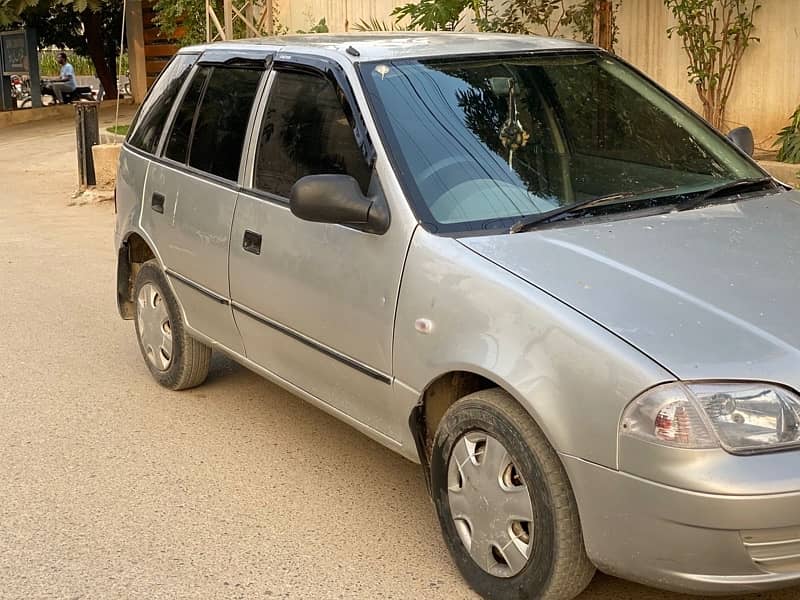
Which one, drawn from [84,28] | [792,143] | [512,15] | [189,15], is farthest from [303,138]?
[84,28]

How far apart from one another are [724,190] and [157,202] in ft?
9.45

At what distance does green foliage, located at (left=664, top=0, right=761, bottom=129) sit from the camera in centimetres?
1016

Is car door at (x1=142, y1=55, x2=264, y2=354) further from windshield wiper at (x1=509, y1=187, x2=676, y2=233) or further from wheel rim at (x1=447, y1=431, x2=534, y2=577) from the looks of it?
wheel rim at (x1=447, y1=431, x2=534, y2=577)

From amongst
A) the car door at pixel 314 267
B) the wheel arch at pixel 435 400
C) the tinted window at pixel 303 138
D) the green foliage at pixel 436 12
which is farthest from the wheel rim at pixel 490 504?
the green foliage at pixel 436 12

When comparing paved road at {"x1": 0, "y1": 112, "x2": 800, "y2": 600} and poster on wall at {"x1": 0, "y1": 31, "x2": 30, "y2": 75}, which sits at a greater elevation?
poster on wall at {"x1": 0, "y1": 31, "x2": 30, "y2": 75}

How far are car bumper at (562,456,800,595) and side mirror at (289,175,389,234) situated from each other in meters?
1.23

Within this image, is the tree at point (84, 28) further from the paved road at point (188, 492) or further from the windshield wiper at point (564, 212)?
the windshield wiper at point (564, 212)

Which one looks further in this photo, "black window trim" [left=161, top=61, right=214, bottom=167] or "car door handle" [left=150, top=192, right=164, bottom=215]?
"car door handle" [left=150, top=192, right=164, bottom=215]

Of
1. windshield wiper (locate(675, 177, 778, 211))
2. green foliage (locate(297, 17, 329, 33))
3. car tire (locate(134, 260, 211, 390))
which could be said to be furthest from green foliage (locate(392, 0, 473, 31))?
windshield wiper (locate(675, 177, 778, 211))

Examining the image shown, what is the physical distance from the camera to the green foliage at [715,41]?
10156mm

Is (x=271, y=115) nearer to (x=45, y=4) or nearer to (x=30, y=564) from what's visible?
(x=30, y=564)

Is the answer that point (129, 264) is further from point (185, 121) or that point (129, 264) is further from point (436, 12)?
point (436, 12)

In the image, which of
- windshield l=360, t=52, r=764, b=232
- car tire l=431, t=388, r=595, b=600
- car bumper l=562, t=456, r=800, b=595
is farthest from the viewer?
windshield l=360, t=52, r=764, b=232

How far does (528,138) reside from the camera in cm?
451
